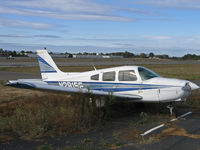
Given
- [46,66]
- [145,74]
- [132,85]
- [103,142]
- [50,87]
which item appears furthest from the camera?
[46,66]

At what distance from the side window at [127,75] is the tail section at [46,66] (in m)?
3.70

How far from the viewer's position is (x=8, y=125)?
8031 mm

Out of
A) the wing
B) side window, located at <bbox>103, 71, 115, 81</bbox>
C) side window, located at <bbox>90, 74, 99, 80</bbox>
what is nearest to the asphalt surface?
the wing

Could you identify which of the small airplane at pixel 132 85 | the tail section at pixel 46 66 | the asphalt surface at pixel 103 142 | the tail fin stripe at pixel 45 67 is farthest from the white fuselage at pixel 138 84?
the tail fin stripe at pixel 45 67

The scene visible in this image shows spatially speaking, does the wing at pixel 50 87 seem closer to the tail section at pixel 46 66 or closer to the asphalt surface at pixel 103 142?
the asphalt surface at pixel 103 142

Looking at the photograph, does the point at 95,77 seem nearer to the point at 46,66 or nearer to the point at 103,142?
the point at 46,66

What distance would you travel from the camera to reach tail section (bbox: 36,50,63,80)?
12.7m

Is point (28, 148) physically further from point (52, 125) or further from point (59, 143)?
point (52, 125)

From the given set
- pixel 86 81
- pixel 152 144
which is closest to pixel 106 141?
pixel 152 144

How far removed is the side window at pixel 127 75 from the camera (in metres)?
9.93

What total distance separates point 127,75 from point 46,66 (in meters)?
4.51

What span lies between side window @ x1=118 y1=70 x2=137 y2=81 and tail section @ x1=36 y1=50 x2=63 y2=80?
3.70 m

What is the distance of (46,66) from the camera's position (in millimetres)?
12820

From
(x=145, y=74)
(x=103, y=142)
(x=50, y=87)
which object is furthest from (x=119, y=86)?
(x=103, y=142)
